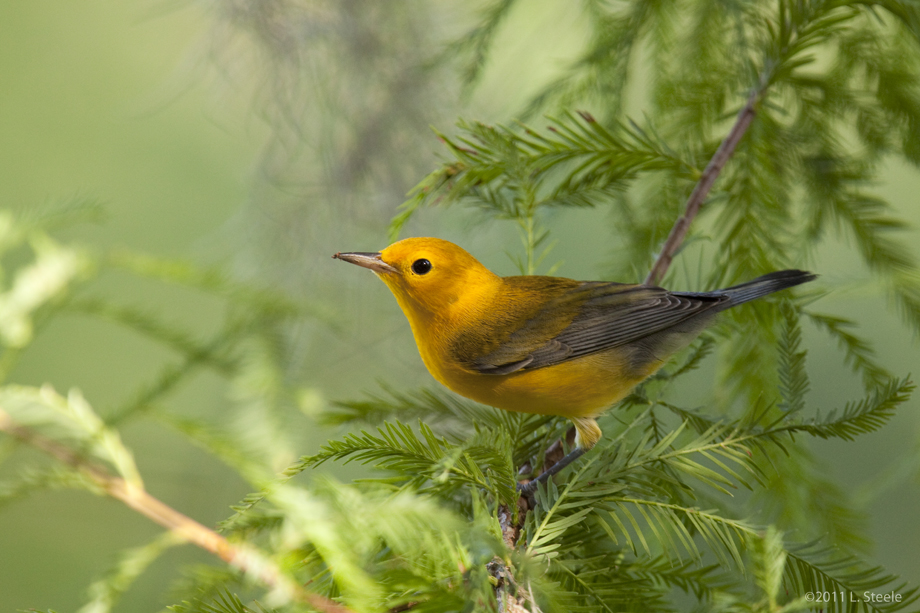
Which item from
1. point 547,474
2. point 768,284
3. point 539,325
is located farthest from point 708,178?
point 547,474

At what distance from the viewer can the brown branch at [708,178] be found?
755 millimetres

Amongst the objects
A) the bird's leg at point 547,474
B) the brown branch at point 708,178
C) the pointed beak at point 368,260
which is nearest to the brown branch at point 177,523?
the bird's leg at point 547,474

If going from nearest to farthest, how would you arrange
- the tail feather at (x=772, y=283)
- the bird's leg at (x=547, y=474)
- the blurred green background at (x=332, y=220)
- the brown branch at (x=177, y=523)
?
the brown branch at (x=177, y=523) → the bird's leg at (x=547, y=474) → the tail feather at (x=772, y=283) → the blurred green background at (x=332, y=220)

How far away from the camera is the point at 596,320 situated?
0.90 metres

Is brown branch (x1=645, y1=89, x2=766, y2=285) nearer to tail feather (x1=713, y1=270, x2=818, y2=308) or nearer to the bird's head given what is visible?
tail feather (x1=713, y1=270, x2=818, y2=308)

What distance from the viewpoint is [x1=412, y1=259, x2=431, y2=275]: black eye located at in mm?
820

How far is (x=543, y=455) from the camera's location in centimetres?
71

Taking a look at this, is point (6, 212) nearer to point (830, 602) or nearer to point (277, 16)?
point (277, 16)

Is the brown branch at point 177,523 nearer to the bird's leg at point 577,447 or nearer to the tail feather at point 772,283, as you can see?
the bird's leg at point 577,447

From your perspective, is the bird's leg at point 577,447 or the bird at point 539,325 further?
the bird at point 539,325

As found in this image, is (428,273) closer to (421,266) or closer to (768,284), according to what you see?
(421,266)

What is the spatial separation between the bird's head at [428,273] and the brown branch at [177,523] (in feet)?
1.07

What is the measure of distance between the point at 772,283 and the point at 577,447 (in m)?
0.29

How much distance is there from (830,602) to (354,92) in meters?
1.22
